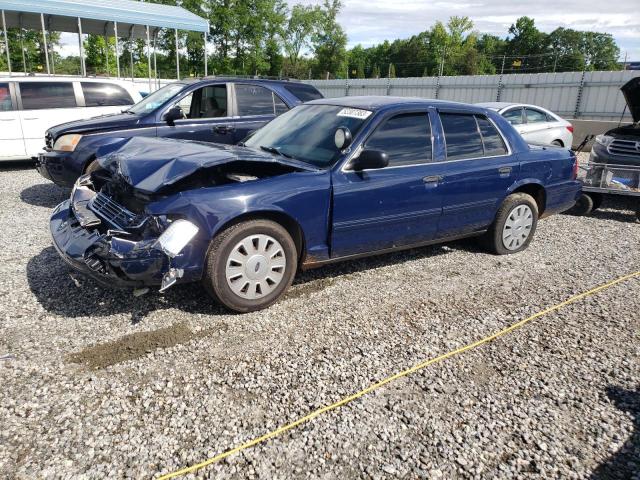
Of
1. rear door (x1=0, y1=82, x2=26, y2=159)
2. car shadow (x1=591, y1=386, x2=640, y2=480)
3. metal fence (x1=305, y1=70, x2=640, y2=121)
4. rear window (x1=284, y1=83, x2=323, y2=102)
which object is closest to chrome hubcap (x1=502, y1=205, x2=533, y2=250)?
car shadow (x1=591, y1=386, x2=640, y2=480)

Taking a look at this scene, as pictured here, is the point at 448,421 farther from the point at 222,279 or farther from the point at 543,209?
the point at 543,209

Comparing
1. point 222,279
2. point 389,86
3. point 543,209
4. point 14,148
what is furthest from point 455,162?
point 389,86

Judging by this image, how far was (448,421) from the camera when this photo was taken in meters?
2.70

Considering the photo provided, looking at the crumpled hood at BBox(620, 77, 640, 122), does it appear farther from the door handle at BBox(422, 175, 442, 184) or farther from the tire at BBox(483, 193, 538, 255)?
the door handle at BBox(422, 175, 442, 184)

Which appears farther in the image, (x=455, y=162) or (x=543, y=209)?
(x=543, y=209)

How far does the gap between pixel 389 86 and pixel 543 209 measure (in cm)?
2454

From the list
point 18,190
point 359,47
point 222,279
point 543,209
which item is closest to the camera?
point 222,279

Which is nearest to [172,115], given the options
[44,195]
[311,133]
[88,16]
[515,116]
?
[44,195]

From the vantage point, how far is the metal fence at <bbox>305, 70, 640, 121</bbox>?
18875mm

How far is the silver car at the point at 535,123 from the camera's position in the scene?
9844 millimetres

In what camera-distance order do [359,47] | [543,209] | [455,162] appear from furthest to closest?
[359,47] → [543,209] → [455,162]

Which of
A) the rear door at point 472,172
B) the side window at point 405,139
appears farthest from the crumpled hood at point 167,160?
the rear door at point 472,172

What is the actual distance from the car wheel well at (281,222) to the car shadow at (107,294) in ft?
1.73

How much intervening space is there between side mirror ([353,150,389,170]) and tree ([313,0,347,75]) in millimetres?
71503
